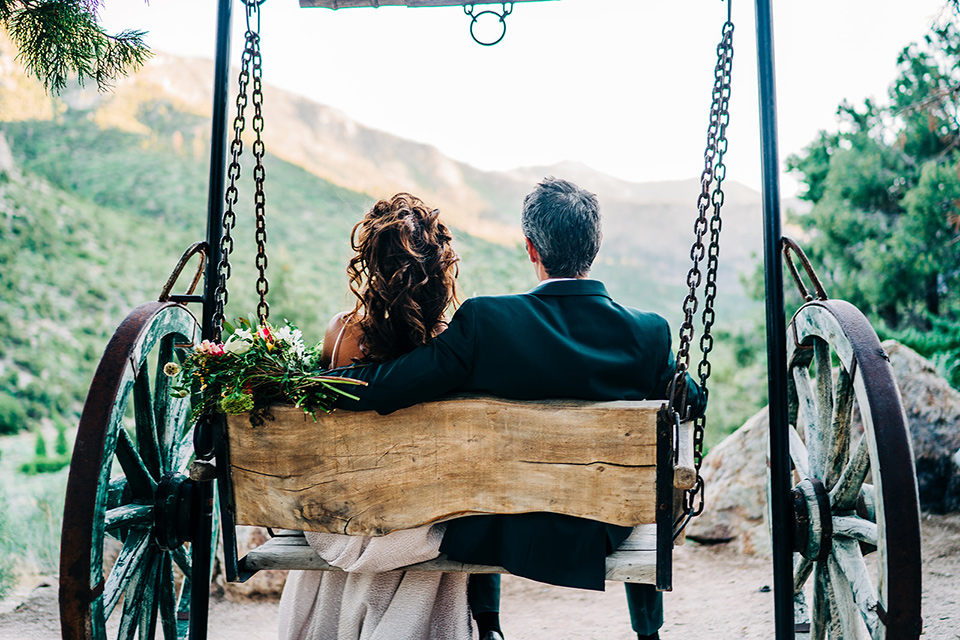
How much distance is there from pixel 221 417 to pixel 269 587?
2.51 m

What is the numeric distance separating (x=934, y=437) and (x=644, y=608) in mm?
2878

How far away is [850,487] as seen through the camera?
2242 millimetres

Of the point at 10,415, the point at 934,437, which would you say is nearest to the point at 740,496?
the point at 934,437

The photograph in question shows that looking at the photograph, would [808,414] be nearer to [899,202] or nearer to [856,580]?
[856,580]

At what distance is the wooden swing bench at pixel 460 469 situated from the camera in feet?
6.46

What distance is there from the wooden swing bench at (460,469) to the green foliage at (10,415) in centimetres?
777

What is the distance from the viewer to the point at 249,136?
15.9 m

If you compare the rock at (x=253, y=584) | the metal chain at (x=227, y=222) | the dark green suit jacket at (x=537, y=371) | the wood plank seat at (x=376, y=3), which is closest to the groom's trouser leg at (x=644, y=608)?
the dark green suit jacket at (x=537, y=371)

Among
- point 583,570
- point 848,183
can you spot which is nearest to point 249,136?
point 848,183

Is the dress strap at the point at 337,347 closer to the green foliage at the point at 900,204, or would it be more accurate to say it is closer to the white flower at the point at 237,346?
the white flower at the point at 237,346

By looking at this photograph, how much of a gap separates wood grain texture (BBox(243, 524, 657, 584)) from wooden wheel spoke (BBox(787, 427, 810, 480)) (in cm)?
65

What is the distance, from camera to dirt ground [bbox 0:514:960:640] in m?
3.60

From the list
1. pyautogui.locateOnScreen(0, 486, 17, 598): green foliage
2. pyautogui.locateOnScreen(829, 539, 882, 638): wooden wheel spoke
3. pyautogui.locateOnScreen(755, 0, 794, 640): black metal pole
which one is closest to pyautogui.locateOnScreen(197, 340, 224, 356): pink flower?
pyautogui.locateOnScreen(755, 0, 794, 640): black metal pole

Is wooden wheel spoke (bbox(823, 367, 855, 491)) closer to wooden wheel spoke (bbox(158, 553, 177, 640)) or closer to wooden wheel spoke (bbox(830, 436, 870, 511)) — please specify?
wooden wheel spoke (bbox(830, 436, 870, 511))
